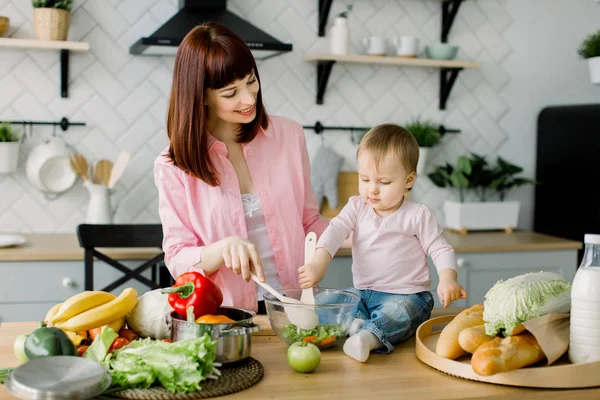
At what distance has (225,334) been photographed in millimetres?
1456

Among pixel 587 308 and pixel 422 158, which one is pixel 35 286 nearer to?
pixel 422 158

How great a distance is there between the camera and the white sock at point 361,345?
1.54 metres

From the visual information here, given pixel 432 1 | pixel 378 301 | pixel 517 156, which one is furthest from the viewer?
pixel 517 156

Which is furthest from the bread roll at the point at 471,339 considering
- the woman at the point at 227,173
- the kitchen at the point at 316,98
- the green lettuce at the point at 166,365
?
the kitchen at the point at 316,98

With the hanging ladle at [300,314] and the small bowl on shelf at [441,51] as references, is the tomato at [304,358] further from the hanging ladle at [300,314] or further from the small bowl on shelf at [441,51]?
the small bowl on shelf at [441,51]

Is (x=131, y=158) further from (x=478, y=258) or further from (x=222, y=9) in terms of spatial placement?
(x=478, y=258)

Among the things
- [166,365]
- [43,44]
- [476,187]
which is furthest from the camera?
[476,187]

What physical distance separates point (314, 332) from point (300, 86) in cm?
234

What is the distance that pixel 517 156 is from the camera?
418 centimetres

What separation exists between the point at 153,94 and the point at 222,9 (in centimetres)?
53

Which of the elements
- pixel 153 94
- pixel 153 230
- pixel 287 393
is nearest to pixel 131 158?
pixel 153 94

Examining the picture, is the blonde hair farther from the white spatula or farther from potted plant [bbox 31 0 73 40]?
potted plant [bbox 31 0 73 40]

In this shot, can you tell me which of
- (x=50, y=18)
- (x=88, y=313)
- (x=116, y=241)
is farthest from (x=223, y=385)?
(x=50, y=18)

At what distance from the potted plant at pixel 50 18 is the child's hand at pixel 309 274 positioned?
6.85 ft
